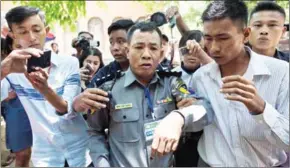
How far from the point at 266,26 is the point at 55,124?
1360 mm

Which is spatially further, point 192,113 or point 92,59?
point 92,59

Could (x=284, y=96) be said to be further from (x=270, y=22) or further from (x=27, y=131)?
(x=27, y=131)

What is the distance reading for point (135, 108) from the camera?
171cm

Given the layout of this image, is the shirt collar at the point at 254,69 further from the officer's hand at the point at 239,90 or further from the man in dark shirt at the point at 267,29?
the man in dark shirt at the point at 267,29

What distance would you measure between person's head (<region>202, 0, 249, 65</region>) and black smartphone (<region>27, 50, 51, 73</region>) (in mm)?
771

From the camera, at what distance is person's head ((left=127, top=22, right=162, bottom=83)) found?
69.7 inches

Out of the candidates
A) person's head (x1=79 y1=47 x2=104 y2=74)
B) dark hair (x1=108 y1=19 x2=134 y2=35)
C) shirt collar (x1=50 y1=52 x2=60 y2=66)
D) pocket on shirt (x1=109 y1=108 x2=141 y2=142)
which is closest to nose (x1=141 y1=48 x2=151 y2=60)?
pocket on shirt (x1=109 y1=108 x2=141 y2=142)

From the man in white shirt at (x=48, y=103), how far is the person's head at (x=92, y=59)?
0.98m

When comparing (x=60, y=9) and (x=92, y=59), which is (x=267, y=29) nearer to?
(x=92, y=59)

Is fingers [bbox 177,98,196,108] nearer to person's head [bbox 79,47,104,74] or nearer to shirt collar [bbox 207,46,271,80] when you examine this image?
shirt collar [bbox 207,46,271,80]

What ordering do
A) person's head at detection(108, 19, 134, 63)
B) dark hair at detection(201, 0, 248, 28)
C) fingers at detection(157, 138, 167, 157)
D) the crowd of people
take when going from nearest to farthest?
fingers at detection(157, 138, 167, 157) < the crowd of people < dark hair at detection(201, 0, 248, 28) < person's head at detection(108, 19, 134, 63)

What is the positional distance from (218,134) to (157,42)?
0.55 meters

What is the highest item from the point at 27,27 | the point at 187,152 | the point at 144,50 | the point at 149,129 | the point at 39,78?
the point at 27,27

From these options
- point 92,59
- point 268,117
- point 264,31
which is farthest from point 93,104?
point 92,59
